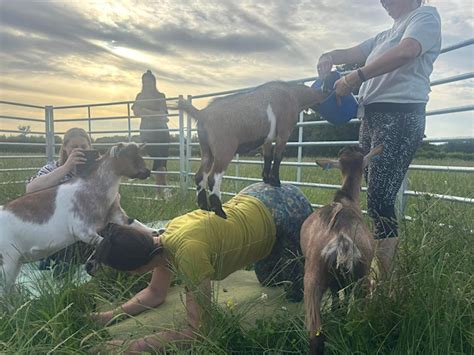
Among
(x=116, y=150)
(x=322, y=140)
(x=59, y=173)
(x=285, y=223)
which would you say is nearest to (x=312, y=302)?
(x=285, y=223)

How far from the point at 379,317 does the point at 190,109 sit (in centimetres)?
146

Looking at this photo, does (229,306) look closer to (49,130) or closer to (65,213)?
(65,213)

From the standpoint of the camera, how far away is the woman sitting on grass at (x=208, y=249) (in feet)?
7.82

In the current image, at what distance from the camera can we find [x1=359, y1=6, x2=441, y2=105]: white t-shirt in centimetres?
249

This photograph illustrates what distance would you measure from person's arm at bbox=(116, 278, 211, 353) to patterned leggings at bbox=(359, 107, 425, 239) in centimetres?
117

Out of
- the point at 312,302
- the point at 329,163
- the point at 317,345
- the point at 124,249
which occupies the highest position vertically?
the point at 329,163

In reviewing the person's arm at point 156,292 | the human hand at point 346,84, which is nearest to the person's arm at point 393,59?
the human hand at point 346,84

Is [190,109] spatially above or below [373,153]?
above

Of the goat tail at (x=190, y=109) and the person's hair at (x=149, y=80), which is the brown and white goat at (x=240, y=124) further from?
the person's hair at (x=149, y=80)

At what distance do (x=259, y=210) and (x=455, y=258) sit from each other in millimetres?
1241

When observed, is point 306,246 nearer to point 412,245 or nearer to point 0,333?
point 412,245

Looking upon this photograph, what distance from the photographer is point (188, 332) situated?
2.31 meters

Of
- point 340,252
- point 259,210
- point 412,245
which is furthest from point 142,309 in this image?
point 412,245

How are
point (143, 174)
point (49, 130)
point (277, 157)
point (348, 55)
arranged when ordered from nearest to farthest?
point (277, 157)
point (348, 55)
point (143, 174)
point (49, 130)
